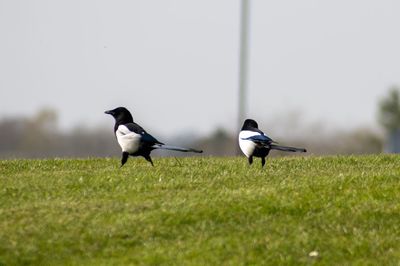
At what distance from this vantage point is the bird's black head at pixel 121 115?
1844cm

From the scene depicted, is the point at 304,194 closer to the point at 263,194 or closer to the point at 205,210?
the point at 263,194

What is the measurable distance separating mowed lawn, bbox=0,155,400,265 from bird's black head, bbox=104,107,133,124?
97 centimetres

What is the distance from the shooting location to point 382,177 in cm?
1781

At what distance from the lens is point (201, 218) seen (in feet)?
49.4

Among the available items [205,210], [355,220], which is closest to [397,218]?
[355,220]

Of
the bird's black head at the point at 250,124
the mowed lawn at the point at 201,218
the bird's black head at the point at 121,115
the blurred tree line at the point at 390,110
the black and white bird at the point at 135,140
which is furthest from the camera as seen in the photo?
the blurred tree line at the point at 390,110

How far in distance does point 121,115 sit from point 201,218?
158 inches

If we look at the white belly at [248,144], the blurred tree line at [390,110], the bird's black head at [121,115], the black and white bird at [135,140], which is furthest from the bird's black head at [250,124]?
the blurred tree line at [390,110]

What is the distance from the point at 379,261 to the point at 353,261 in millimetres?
369

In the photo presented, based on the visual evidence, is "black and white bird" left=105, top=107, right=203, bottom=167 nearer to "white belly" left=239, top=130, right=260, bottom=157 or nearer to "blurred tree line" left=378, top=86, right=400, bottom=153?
"white belly" left=239, top=130, right=260, bottom=157

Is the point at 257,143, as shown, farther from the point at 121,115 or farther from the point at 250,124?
the point at 121,115

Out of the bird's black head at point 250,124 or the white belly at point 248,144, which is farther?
the bird's black head at point 250,124

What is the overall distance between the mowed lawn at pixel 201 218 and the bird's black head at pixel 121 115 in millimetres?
975

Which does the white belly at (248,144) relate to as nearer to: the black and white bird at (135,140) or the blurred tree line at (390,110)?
the black and white bird at (135,140)
